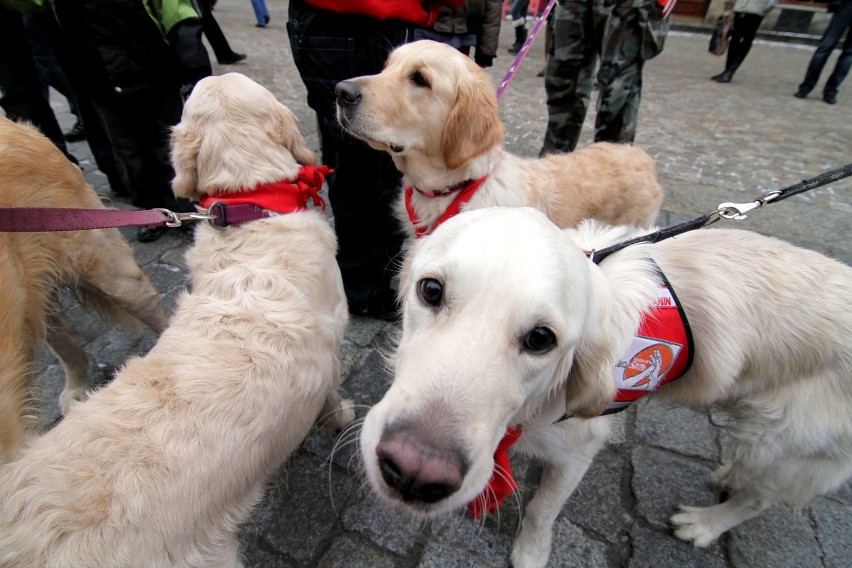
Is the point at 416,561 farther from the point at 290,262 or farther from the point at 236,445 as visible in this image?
the point at 290,262

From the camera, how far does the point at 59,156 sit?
2.28 metres

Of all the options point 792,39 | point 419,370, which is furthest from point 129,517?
point 792,39

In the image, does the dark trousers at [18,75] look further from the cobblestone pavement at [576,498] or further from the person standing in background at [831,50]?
the person standing in background at [831,50]

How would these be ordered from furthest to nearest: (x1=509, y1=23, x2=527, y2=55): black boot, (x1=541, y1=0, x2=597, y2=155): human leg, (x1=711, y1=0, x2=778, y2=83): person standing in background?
(x1=509, y1=23, x2=527, y2=55): black boot < (x1=711, y1=0, x2=778, y2=83): person standing in background < (x1=541, y1=0, x2=597, y2=155): human leg

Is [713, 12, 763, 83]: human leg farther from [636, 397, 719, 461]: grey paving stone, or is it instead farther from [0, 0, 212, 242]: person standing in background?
[0, 0, 212, 242]: person standing in background

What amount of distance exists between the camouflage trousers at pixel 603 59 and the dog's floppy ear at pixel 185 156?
3.45 m

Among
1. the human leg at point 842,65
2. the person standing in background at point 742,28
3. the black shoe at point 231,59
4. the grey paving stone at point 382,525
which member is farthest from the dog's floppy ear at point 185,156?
the human leg at point 842,65

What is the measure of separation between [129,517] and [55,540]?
19 cm

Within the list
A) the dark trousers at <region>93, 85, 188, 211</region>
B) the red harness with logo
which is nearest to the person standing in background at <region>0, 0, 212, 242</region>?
the dark trousers at <region>93, 85, 188, 211</region>

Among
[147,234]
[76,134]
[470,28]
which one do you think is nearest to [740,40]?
[470,28]

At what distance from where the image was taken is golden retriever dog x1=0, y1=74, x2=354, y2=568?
1.28 m

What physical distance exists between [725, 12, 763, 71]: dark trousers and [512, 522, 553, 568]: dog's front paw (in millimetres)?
11442

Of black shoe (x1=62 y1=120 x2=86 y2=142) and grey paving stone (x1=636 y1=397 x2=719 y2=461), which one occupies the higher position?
black shoe (x1=62 y1=120 x2=86 y2=142)

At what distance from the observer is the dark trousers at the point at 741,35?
8984 millimetres
